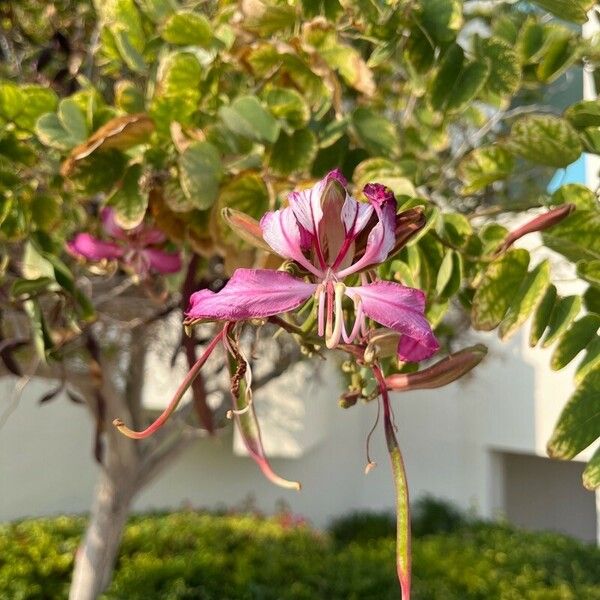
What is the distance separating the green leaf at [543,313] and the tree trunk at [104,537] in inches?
66.1

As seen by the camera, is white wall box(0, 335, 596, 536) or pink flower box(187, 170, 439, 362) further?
white wall box(0, 335, 596, 536)

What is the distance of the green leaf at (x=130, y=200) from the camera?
2.41 ft

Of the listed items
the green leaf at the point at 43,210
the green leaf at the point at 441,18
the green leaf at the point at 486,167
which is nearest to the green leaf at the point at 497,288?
the green leaf at the point at 486,167

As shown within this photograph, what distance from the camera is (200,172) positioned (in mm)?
672

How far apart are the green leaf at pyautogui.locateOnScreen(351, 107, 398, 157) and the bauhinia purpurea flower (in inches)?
16.9

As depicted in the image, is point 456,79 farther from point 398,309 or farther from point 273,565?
point 273,565

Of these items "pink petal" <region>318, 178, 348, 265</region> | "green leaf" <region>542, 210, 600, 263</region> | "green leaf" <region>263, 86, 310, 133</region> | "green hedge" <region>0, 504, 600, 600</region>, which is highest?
"green leaf" <region>263, 86, 310, 133</region>

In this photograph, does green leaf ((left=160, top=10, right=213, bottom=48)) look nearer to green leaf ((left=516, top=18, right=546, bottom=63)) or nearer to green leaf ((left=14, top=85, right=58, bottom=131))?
green leaf ((left=14, top=85, right=58, bottom=131))

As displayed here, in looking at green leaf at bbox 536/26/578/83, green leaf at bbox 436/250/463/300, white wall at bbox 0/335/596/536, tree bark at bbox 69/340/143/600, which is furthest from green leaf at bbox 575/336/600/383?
white wall at bbox 0/335/596/536

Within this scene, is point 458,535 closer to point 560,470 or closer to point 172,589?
point 560,470

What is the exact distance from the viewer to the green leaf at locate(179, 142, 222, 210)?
2.19ft

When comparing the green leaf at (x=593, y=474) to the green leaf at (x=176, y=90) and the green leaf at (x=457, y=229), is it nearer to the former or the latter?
the green leaf at (x=457, y=229)

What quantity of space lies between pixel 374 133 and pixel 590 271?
1.08ft

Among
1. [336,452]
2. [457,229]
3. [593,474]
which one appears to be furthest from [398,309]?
[336,452]
